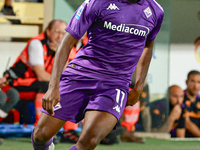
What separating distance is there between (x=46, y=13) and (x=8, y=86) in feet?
4.91

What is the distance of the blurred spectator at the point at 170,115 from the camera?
693 cm

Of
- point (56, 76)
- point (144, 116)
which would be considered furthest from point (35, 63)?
point (56, 76)

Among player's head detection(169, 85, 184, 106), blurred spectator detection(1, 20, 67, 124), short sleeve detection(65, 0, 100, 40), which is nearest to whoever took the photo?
short sleeve detection(65, 0, 100, 40)

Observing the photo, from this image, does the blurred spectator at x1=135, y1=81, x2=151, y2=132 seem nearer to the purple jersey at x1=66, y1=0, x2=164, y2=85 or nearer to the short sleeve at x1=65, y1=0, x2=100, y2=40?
the purple jersey at x1=66, y1=0, x2=164, y2=85

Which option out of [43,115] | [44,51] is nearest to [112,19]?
[43,115]

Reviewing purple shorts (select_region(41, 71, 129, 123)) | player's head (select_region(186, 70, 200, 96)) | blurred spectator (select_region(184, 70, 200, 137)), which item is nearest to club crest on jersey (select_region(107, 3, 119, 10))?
purple shorts (select_region(41, 71, 129, 123))

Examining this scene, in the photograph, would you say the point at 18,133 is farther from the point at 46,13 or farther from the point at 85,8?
the point at 85,8

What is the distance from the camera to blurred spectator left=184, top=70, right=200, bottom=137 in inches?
276

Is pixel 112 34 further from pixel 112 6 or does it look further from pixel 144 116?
pixel 144 116

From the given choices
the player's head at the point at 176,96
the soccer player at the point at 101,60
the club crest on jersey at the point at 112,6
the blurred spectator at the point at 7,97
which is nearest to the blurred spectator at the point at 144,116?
the player's head at the point at 176,96

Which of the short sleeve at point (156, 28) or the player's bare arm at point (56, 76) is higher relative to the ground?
the short sleeve at point (156, 28)

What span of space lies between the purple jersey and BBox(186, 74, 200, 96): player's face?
158 inches

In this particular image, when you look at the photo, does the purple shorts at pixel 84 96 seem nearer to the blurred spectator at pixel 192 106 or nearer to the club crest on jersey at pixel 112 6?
the club crest on jersey at pixel 112 6

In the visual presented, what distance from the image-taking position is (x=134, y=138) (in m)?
6.07
